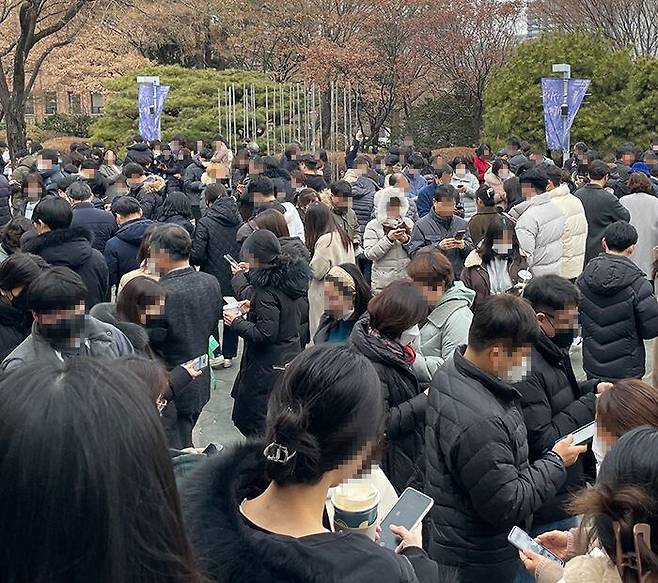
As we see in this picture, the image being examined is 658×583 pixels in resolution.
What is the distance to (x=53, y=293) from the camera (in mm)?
3492

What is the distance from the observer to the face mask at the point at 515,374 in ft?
10.2

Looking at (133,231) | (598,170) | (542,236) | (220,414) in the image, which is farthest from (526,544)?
(598,170)

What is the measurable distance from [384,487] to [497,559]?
77 cm

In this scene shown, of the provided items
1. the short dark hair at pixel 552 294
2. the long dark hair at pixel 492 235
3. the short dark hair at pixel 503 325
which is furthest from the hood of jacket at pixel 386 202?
the short dark hair at pixel 503 325

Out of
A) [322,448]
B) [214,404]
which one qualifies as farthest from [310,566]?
[214,404]

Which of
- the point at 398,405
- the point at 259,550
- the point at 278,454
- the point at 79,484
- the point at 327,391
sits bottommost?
the point at 398,405

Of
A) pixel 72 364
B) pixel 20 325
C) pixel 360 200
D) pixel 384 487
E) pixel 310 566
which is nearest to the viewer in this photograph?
pixel 72 364

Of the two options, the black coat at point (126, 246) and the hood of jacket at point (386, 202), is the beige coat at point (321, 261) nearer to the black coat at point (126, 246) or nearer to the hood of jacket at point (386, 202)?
the hood of jacket at point (386, 202)

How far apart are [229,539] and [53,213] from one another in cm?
464

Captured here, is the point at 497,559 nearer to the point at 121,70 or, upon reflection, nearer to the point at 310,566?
the point at 310,566

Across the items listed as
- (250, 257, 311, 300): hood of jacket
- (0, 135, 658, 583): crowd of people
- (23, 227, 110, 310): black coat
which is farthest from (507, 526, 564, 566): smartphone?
(23, 227, 110, 310): black coat

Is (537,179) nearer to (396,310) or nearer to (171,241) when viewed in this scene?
(171,241)

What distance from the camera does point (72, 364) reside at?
127cm

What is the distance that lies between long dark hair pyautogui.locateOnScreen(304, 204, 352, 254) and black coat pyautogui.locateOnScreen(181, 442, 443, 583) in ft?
16.2
